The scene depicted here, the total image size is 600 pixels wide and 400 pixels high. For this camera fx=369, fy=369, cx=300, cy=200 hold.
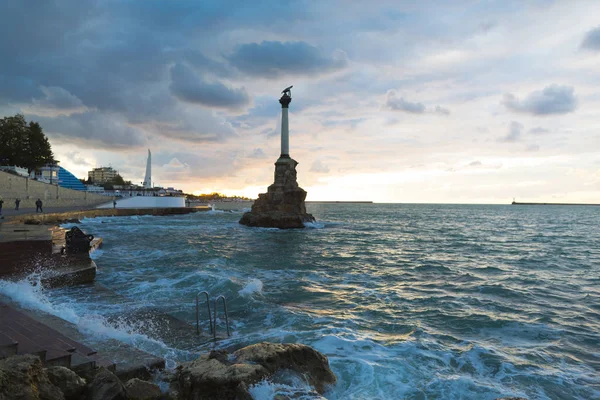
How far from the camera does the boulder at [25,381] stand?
3805 millimetres

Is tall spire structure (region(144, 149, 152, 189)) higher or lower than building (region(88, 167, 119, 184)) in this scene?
lower

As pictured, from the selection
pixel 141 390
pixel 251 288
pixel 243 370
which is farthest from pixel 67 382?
pixel 251 288

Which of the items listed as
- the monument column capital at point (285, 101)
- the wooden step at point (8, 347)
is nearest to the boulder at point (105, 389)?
the wooden step at point (8, 347)

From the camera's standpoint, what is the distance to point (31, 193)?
46.5 meters

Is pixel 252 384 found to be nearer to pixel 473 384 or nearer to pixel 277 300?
pixel 473 384

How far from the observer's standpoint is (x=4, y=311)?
7.01 metres

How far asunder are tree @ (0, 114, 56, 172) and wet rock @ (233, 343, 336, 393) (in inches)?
2939

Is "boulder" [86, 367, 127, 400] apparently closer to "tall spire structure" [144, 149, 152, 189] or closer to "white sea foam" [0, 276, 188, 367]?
"white sea foam" [0, 276, 188, 367]

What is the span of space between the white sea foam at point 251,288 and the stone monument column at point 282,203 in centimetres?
3144

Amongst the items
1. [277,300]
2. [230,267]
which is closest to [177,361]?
[277,300]

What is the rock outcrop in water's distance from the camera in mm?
4738

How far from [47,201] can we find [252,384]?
2255 inches

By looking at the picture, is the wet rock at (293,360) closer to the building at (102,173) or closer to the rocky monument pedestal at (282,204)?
the rocky monument pedestal at (282,204)

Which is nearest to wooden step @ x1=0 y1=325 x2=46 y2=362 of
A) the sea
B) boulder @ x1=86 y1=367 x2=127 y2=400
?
boulder @ x1=86 y1=367 x2=127 y2=400
